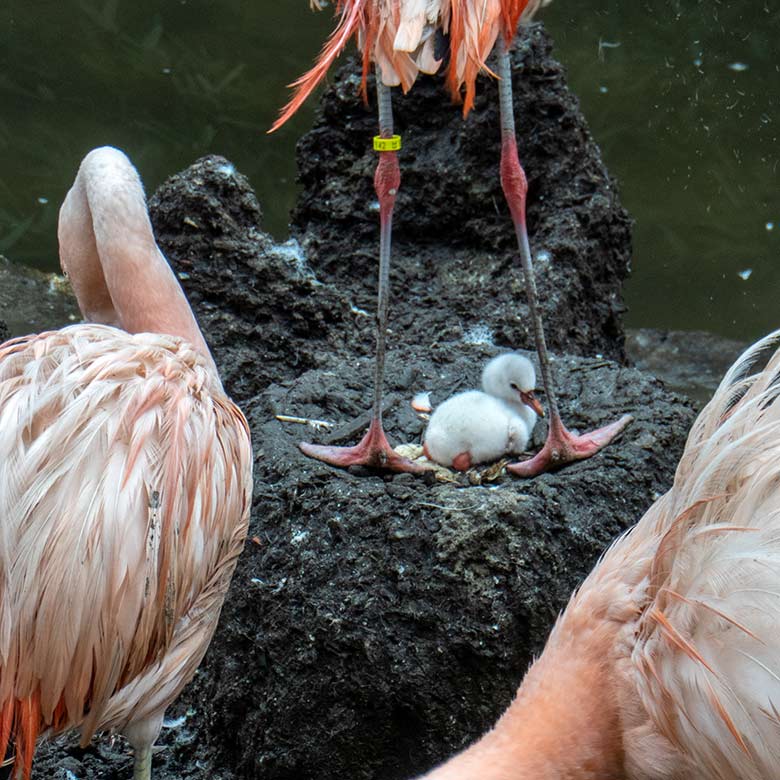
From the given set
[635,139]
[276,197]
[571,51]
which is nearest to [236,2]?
[276,197]

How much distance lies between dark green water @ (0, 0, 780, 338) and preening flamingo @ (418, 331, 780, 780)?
14.8ft

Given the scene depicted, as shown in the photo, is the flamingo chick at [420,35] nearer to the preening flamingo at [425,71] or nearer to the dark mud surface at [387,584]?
the preening flamingo at [425,71]

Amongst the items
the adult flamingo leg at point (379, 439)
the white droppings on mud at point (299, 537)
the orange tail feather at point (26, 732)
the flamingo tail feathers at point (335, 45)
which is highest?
the flamingo tail feathers at point (335, 45)

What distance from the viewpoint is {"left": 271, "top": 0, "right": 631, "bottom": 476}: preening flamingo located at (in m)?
2.54

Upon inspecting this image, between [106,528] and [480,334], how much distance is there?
2073 mm

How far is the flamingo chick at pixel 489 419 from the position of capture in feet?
9.80

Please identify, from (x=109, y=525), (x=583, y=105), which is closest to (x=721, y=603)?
(x=109, y=525)

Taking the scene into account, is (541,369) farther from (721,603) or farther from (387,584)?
(721,603)

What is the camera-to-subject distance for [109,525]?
7.23 ft

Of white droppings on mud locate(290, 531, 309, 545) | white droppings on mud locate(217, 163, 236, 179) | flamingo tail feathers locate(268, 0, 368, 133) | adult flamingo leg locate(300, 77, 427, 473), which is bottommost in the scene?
white droppings on mud locate(290, 531, 309, 545)

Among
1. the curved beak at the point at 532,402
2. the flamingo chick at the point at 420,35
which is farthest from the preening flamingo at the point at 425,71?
the curved beak at the point at 532,402

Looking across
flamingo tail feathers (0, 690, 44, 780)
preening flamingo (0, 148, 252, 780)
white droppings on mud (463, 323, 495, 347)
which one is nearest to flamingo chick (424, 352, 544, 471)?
preening flamingo (0, 148, 252, 780)

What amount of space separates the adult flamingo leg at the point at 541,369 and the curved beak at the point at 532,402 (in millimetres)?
112

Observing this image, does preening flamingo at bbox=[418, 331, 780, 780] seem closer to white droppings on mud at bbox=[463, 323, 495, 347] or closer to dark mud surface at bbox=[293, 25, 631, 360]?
white droppings on mud at bbox=[463, 323, 495, 347]
